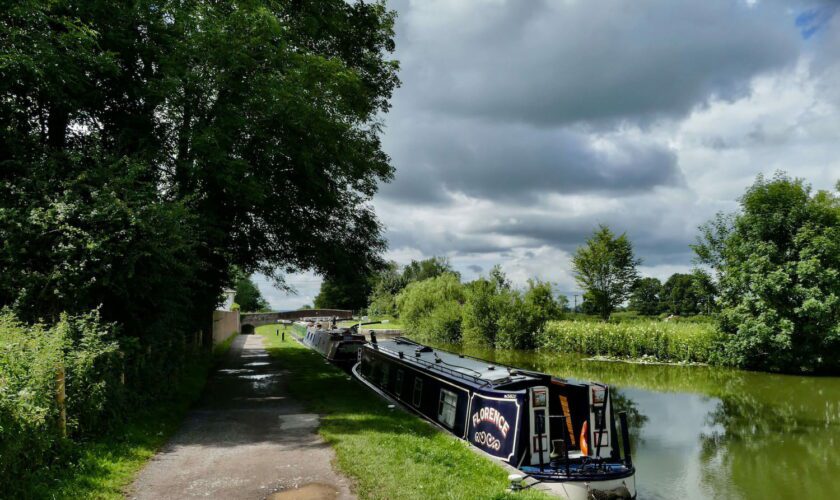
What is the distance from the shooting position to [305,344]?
30.8 m

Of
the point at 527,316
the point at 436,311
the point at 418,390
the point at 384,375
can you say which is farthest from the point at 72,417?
the point at 436,311

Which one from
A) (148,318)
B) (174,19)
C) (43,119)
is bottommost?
(148,318)

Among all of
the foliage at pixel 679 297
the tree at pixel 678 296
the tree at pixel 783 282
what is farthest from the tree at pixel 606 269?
the tree at pixel 678 296

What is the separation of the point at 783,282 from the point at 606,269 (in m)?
17.1

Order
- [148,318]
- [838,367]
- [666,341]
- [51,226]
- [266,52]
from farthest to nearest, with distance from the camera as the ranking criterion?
[666,341] < [838,367] < [266,52] < [148,318] < [51,226]

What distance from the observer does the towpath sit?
6.35 m

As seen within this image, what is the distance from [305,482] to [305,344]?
24.8 m

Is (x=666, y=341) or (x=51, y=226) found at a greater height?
(x=51, y=226)

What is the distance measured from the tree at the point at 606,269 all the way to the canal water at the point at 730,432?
16079 millimetres

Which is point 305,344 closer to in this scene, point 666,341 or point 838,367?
point 666,341

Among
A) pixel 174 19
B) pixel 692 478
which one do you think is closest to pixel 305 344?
pixel 174 19

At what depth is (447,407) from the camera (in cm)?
993

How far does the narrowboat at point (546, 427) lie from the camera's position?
6.92 meters

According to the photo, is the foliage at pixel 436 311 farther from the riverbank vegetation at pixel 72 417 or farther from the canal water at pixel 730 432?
the riverbank vegetation at pixel 72 417
